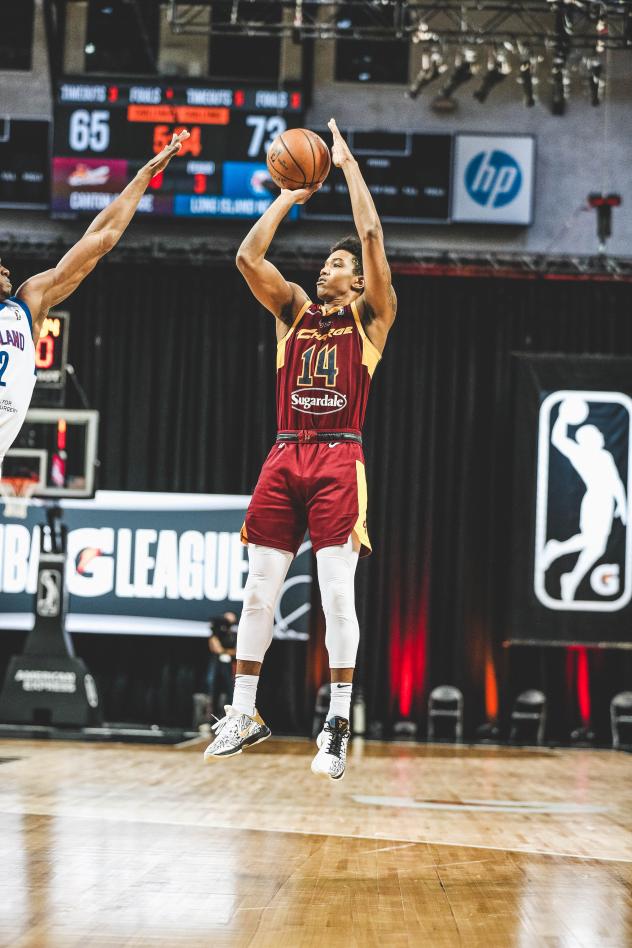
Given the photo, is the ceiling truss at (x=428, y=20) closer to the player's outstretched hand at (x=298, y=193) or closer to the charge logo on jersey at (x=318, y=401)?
the player's outstretched hand at (x=298, y=193)

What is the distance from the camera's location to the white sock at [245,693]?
4.16 metres

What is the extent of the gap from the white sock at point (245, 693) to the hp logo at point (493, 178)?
848 cm

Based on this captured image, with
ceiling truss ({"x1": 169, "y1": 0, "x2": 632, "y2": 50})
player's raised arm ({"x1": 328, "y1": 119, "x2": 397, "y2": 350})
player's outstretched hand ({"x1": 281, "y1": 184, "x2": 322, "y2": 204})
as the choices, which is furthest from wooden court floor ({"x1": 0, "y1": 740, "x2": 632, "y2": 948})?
ceiling truss ({"x1": 169, "y1": 0, "x2": 632, "y2": 50})

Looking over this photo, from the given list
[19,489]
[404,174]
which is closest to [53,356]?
[19,489]

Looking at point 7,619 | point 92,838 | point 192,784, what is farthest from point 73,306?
point 92,838

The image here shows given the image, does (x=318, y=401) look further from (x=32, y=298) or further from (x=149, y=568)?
(x=149, y=568)

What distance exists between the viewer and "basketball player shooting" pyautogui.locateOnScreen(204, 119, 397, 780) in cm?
409

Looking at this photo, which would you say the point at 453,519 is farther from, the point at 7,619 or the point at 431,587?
the point at 7,619

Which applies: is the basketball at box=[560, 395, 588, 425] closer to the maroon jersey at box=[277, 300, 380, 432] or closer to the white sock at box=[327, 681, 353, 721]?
the maroon jersey at box=[277, 300, 380, 432]

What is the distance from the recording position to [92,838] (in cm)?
440

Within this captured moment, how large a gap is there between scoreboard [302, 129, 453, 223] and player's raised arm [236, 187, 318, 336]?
24.6 feet

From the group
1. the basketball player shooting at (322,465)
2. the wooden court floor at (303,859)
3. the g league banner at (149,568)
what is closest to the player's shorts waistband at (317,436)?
the basketball player shooting at (322,465)

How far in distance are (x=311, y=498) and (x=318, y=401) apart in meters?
0.34

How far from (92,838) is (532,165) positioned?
29.8ft
